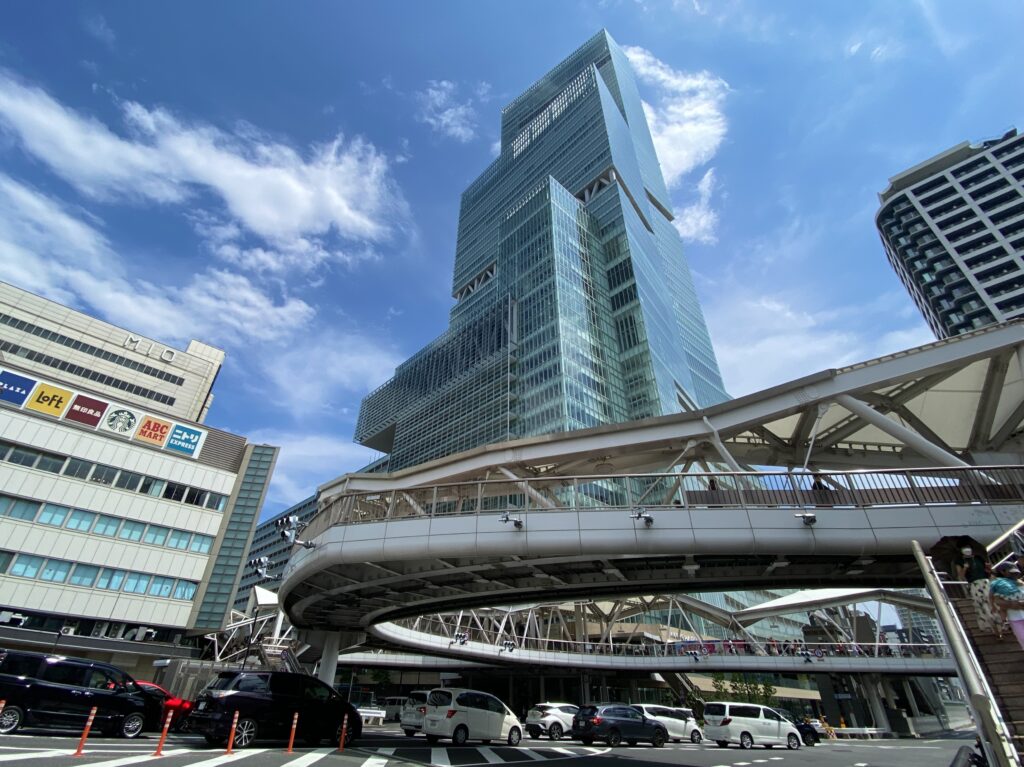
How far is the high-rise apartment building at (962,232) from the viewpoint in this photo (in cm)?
8031

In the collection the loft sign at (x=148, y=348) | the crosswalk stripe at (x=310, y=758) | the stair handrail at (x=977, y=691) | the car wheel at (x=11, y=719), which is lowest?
the crosswalk stripe at (x=310, y=758)

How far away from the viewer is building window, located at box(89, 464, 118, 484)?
112 ft

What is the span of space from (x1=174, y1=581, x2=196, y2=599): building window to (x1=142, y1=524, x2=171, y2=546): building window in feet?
10.5

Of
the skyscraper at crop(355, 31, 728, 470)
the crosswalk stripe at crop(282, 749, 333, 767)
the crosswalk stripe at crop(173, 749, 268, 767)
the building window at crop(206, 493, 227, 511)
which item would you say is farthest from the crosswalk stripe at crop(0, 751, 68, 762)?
the skyscraper at crop(355, 31, 728, 470)

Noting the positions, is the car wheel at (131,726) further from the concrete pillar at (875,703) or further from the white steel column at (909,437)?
the concrete pillar at (875,703)

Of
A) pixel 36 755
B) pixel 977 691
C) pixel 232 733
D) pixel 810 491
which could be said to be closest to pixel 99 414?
pixel 232 733

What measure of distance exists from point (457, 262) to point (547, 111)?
5218 cm

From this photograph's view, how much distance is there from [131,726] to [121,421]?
3173cm

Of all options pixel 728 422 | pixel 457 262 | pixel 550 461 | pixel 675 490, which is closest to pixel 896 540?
pixel 675 490

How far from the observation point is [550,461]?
69.1 feet

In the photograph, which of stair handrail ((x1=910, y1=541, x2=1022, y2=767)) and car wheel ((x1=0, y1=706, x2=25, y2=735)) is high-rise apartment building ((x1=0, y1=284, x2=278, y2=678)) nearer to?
car wheel ((x1=0, y1=706, x2=25, y2=735))

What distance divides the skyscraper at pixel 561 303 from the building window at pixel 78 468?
159 feet

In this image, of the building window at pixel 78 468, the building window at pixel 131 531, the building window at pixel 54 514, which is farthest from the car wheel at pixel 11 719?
the building window at pixel 78 468

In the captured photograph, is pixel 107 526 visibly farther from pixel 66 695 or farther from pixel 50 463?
pixel 66 695
